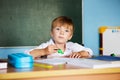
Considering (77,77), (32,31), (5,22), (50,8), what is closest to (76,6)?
(50,8)

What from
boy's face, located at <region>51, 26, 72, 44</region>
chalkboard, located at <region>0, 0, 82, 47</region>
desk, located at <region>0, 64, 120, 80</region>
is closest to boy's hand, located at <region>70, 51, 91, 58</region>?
boy's face, located at <region>51, 26, 72, 44</region>

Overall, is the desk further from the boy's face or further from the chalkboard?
the chalkboard

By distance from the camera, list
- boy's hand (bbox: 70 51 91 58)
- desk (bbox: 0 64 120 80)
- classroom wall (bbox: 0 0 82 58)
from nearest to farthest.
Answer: desk (bbox: 0 64 120 80), boy's hand (bbox: 70 51 91 58), classroom wall (bbox: 0 0 82 58)

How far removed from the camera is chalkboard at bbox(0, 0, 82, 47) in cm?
281

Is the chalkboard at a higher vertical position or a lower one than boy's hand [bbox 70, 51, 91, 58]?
higher

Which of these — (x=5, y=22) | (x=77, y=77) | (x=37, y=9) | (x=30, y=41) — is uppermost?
(x=37, y=9)

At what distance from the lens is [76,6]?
123 inches

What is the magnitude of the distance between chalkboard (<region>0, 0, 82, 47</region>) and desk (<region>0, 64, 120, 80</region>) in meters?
2.05

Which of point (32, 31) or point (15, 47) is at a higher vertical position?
point (32, 31)

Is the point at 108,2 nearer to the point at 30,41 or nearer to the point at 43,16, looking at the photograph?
the point at 43,16

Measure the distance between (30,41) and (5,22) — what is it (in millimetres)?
391

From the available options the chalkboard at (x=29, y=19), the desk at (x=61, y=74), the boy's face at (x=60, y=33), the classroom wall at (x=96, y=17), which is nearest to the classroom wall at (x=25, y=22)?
the chalkboard at (x=29, y=19)

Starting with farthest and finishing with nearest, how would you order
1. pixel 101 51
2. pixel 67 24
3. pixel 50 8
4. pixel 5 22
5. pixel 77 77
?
pixel 101 51 < pixel 50 8 < pixel 5 22 < pixel 67 24 < pixel 77 77

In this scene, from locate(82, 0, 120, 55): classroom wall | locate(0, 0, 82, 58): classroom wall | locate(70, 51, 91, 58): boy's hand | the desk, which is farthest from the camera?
locate(82, 0, 120, 55): classroom wall
